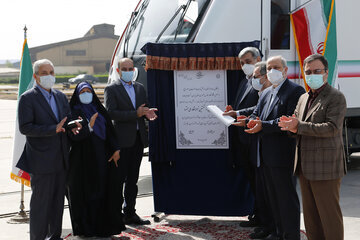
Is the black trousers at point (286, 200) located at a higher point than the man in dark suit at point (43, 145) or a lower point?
lower

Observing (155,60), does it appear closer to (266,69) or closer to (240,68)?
(240,68)

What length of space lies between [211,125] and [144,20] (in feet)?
9.48

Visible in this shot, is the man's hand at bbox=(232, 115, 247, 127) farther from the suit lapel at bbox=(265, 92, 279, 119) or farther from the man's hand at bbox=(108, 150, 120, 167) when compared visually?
the man's hand at bbox=(108, 150, 120, 167)

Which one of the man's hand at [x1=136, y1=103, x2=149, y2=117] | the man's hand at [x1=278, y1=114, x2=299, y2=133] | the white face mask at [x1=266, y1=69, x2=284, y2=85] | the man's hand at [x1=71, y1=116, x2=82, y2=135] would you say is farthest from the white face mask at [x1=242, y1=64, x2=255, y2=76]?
the man's hand at [x1=71, y1=116, x2=82, y2=135]

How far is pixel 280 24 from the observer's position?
24.5 ft

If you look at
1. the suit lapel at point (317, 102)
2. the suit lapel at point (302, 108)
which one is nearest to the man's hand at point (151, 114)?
the suit lapel at point (302, 108)

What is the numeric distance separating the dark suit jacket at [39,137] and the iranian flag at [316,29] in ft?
13.0

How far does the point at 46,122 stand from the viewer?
15.3 ft

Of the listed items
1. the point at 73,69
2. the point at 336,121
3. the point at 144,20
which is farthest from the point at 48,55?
the point at 336,121

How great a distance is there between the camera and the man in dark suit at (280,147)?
4.51 meters

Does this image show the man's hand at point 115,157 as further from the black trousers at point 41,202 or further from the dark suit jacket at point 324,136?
the dark suit jacket at point 324,136

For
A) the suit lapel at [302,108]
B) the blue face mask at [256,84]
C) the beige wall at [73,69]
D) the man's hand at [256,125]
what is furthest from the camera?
the beige wall at [73,69]

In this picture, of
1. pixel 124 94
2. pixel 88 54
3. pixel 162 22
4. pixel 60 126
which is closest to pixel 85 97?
pixel 60 126

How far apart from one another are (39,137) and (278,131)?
204 centimetres
